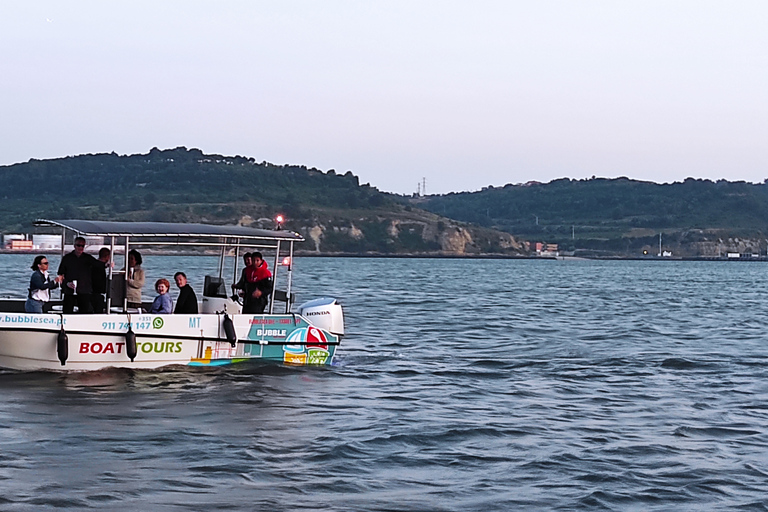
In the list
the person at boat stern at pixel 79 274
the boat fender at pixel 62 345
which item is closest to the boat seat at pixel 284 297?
the person at boat stern at pixel 79 274

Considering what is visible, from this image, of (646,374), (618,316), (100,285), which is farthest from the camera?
(618,316)

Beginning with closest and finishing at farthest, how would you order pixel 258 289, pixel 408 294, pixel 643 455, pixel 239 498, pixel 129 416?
pixel 239 498 → pixel 643 455 → pixel 129 416 → pixel 258 289 → pixel 408 294

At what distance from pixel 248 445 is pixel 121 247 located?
6160 mm

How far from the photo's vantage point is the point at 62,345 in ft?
54.3

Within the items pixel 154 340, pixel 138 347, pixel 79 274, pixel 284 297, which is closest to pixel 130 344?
pixel 138 347

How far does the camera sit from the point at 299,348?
19.3 m

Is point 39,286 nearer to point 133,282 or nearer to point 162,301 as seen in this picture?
point 133,282

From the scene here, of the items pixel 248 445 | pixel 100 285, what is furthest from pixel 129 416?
pixel 100 285

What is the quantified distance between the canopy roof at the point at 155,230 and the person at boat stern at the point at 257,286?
0.46 meters

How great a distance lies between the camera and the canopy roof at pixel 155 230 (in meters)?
17.2

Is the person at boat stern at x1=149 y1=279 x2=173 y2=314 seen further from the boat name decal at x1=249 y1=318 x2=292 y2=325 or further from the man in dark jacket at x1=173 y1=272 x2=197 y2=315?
the boat name decal at x1=249 y1=318 x2=292 y2=325

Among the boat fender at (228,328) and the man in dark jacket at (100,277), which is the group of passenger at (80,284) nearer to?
the man in dark jacket at (100,277)

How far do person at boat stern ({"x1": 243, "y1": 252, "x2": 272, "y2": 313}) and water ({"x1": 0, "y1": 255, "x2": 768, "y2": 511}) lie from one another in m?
1.02

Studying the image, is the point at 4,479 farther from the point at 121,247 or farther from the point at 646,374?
the point at 646,374
